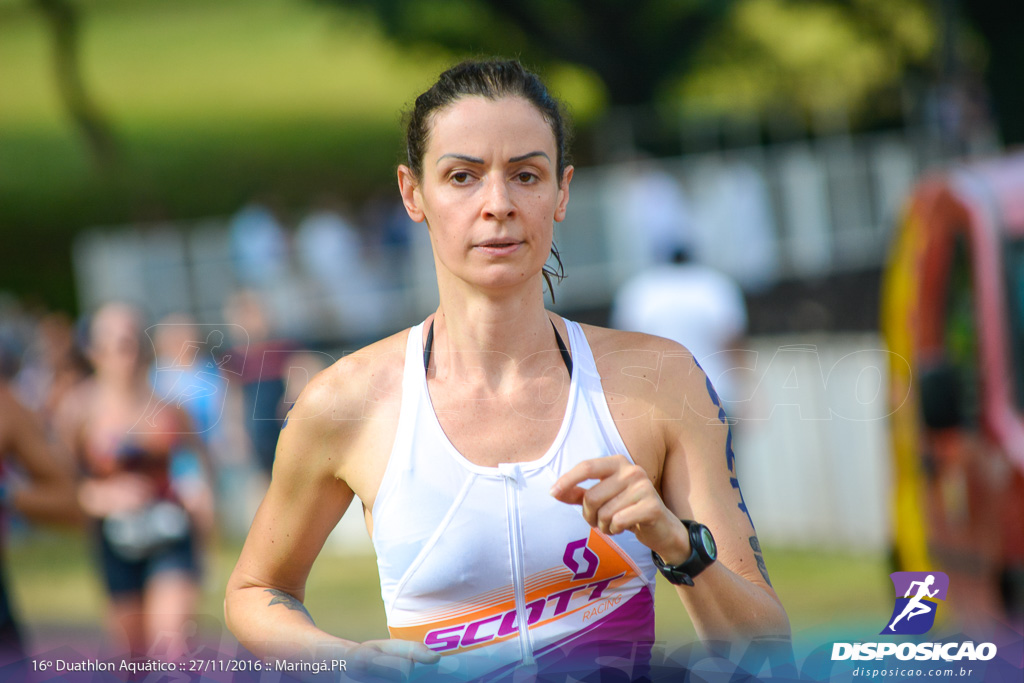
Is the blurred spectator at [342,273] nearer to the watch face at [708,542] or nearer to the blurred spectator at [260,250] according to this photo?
the blurred spectator at [260,250]

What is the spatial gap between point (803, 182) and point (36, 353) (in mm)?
11498

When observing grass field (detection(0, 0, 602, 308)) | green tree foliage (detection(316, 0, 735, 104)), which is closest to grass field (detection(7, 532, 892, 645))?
green tree foliage (detection(316, 0, 735, 104))

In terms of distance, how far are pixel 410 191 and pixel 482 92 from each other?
32 cm

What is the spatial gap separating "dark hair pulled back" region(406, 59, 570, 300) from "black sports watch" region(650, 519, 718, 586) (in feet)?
2.34

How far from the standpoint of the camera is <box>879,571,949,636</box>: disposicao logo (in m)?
2.46

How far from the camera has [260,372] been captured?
996cm

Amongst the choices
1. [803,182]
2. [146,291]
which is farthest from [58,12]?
[803,182]

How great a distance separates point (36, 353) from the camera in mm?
18281

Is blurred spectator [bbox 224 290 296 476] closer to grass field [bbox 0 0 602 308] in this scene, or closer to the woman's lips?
the woman's lips

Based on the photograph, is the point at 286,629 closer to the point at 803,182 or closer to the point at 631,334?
the point at 631,334

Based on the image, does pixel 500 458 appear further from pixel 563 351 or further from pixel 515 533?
pixel 563 351

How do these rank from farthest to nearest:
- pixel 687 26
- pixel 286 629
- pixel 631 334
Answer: pixel 687 26, pixel 631 334, pixel 286 629

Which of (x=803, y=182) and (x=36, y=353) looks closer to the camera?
(x=803, y=182)

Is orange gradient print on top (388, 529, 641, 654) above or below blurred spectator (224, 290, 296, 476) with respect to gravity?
below
